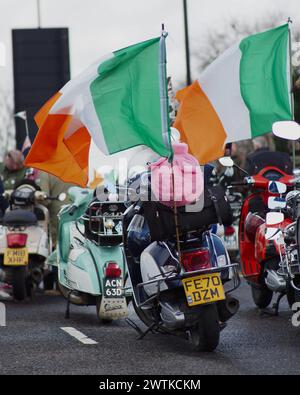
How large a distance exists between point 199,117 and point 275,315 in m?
1.99

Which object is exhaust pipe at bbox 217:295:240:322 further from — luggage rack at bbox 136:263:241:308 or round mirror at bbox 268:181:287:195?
round mirror at bbox 268:181:287:195

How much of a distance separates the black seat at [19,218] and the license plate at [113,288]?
3.39 metres

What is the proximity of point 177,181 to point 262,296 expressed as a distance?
3480 millimetres

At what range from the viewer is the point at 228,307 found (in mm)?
9469

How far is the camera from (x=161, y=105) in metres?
10.4

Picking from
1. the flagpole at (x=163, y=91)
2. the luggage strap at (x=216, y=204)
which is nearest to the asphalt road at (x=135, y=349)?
the luggage strap at (x=216, y=204)

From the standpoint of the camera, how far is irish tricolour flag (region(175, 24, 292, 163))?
12305mm

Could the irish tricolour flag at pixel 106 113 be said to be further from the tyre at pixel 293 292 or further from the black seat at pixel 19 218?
the black seat at pixel 19 218

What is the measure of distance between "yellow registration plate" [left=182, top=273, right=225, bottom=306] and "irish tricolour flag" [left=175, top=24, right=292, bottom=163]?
305cm

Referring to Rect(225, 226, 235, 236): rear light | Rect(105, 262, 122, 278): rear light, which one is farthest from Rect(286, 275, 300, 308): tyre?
Rect(225, 226, 235, 236): rear light

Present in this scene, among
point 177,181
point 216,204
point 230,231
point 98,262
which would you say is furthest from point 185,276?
point 230,231

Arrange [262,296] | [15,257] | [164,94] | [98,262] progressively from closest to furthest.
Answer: [164,94], [98,262], [262,296], [15,257]

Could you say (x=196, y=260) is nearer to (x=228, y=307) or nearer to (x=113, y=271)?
(x=228, y=307)

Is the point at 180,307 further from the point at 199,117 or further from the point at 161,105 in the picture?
the point at 199,117
